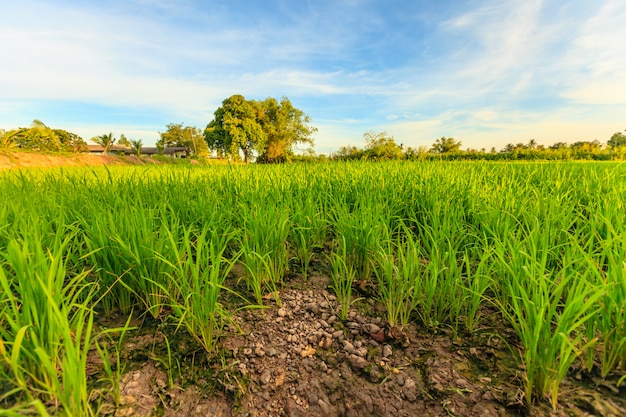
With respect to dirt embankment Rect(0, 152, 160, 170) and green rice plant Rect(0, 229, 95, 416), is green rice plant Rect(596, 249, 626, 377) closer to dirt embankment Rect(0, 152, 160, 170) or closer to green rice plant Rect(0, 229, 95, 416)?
green rice plant Rect(0, 229, 95, 416)

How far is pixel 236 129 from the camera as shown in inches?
1267

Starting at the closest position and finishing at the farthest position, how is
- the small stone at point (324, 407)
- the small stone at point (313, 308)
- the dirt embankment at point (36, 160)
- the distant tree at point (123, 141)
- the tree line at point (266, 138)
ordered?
the small stone at point (324, 407) < the small stone at point (313, 308) < the dirt embankment at point (36, 160) < the tree line at point (266, 138) < the distant tree at point (123, 141)

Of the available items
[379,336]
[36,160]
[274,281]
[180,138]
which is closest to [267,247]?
[274,281]

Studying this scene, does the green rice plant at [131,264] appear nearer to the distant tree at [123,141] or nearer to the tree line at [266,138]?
the tree line at [266,138]

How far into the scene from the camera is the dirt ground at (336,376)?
1.04m

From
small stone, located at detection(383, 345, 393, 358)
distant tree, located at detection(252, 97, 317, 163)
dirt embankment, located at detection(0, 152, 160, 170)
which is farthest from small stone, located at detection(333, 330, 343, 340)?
distant tree, located at detection(252, 97, 317, 163)

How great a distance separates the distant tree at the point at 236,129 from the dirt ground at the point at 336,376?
32211mm

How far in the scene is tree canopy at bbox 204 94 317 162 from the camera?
32844 mm

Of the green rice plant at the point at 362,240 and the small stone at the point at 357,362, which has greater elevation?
the green rice plant at the point at 362,240

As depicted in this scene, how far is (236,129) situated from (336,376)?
33.7 meters

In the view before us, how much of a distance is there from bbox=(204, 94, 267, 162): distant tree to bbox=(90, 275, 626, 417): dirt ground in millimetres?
32211

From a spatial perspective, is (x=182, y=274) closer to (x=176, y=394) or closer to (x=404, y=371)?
(x=176, y=394)

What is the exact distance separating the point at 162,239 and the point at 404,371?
136 cm

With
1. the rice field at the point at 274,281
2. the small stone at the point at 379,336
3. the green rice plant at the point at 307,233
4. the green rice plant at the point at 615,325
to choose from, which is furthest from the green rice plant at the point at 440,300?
the green rice plant at the point at 307,233
